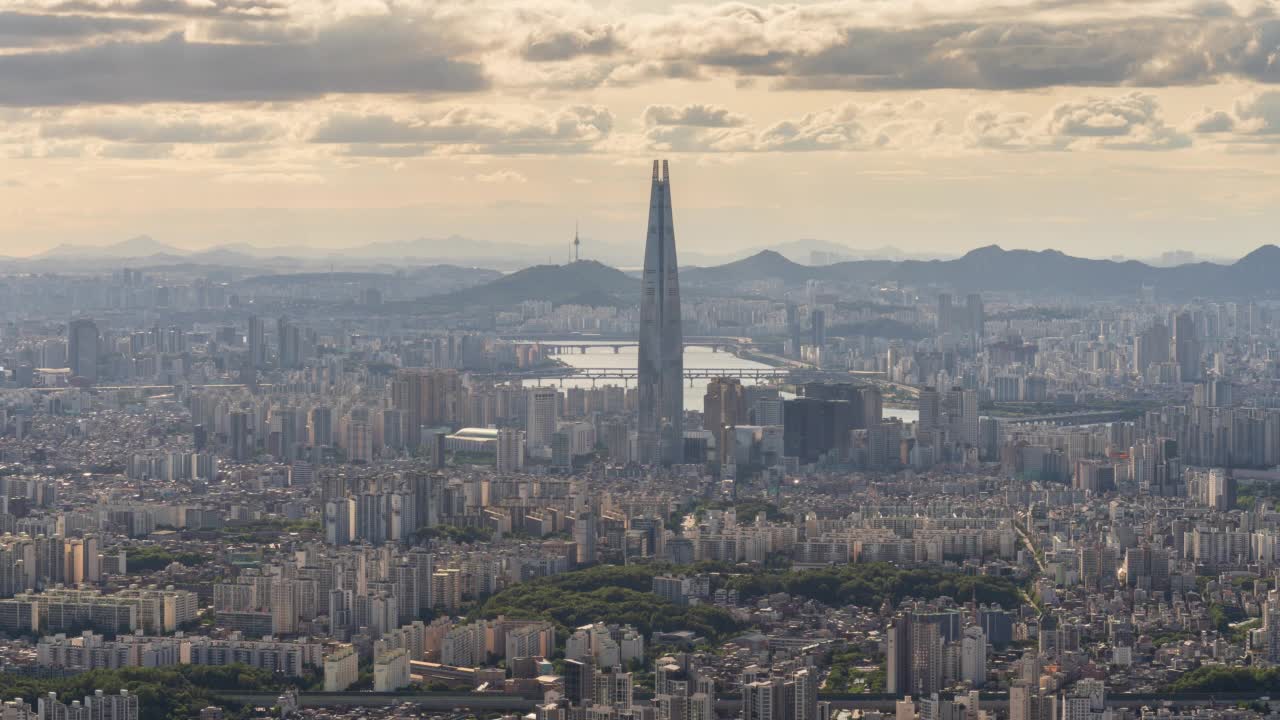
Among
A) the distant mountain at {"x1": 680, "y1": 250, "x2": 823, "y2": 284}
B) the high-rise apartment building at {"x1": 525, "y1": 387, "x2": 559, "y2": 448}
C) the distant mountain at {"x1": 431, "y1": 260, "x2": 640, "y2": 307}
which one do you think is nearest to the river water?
the distant mountain at {"x1": 431, "y1": 260, "x2": 640, "y2": 307}

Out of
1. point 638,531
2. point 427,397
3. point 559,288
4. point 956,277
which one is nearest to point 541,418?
point 427,397

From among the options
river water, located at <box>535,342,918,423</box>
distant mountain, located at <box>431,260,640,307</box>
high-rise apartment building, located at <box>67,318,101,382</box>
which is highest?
distant mountain, located at <box>431,260,640,307</box>

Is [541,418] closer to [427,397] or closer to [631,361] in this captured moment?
[427,397]

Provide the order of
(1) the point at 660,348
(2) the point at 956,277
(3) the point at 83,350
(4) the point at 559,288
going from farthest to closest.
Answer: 1. (2) the point at 956,277
2. (4) the point at 559,288
3. (3) the point at 83,350
4. (1) the point at 660,348

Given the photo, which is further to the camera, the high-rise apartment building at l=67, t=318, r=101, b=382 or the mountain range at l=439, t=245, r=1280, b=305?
the mountain range at l=439, t=245, r=1280, b=305

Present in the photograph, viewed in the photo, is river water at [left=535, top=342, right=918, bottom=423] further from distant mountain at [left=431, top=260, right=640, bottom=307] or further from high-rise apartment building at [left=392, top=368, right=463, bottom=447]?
high-rise apartment building at [left=392, top=368, right=463, bottom=447]

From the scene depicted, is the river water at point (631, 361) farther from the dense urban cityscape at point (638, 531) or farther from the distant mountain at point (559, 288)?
the distant mountain at point (559, 288)

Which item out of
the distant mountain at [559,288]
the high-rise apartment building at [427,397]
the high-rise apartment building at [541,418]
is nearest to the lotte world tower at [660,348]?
the high-rise apartment building at [541,418]
